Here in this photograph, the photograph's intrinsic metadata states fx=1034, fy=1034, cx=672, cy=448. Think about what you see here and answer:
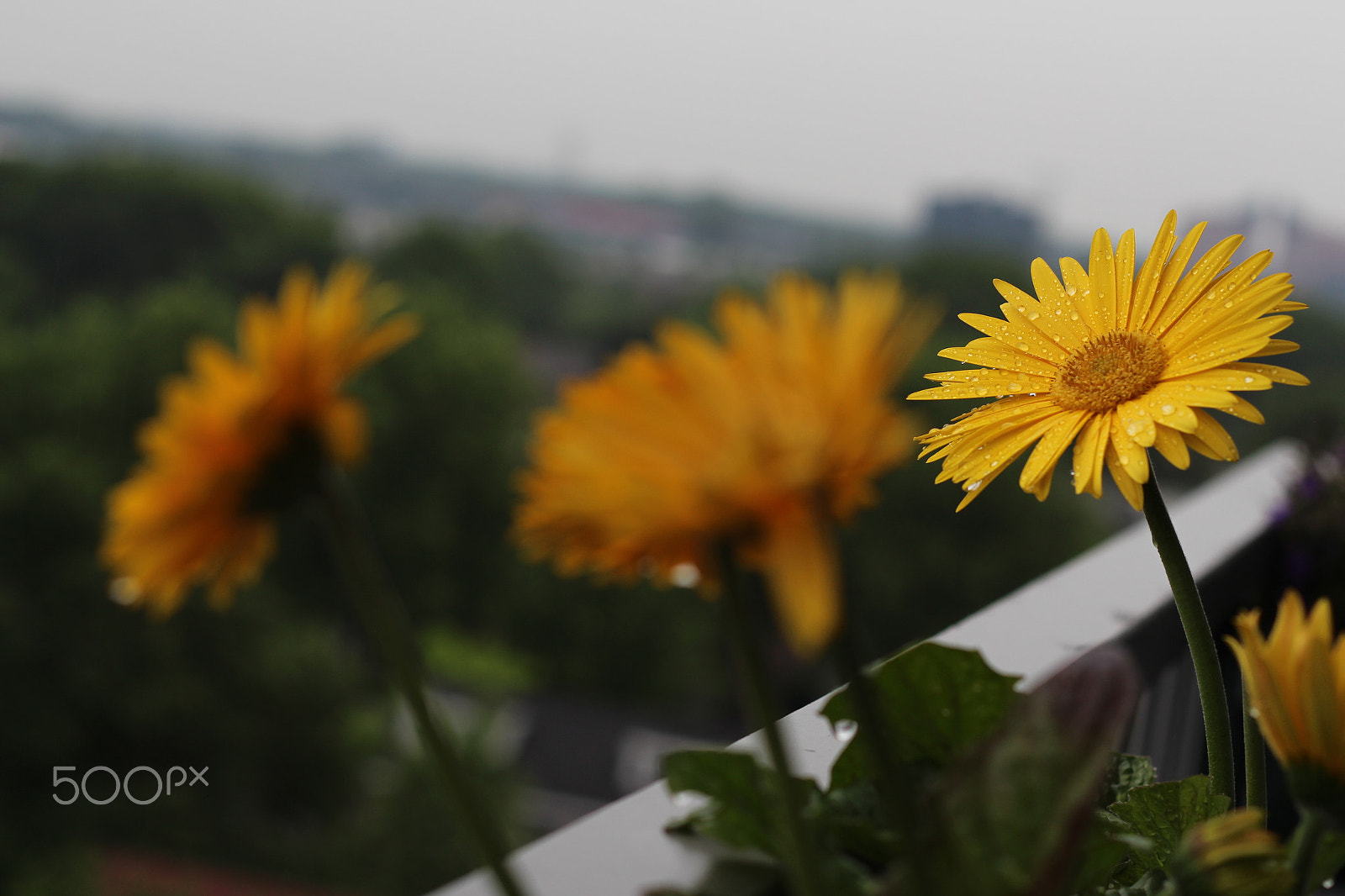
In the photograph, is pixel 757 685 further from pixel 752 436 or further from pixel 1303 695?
pixel 1303 695

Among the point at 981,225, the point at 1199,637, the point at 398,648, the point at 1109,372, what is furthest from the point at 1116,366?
the point at 981,225

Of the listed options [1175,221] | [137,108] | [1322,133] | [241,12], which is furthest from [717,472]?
[241,12]

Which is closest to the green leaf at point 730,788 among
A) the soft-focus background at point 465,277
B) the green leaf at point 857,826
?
the green leaf at point 857,826

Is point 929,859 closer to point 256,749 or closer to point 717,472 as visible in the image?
point 717,472

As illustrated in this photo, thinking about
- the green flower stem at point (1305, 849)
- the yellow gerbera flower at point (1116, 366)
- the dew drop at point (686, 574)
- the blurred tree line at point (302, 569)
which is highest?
the blurred tree line at point (302, 569)

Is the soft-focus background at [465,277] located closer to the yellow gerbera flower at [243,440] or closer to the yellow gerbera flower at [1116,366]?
the yellow gerbera flower at [1116,366]
